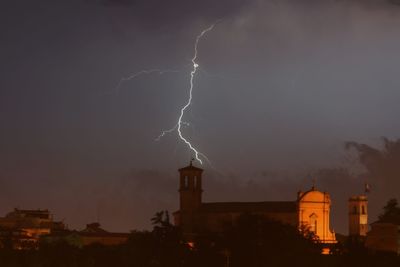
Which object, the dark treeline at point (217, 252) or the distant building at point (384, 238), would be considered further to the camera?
the distant building at point (384, 238)

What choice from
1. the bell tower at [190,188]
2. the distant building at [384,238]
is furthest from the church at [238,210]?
the distant building at [384,238]

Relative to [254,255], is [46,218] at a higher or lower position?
higher

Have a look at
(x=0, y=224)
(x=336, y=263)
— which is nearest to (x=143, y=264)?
(x=336, y=263)

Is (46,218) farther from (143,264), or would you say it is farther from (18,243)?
(143,264)

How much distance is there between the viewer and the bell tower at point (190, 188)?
306ft

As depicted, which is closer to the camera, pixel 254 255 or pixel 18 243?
pixel 254 255

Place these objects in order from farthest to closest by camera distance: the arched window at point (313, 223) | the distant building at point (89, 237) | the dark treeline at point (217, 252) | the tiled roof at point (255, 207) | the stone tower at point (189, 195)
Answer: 1. the stone tower at point (189, 195)
2. the tiled roof at point (255, 207)
3. the arched window at point (313, 223)
4. the distant building at point (89, 237)
5. the dark treeline at point (217, 252)

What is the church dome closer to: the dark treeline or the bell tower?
the bell tower

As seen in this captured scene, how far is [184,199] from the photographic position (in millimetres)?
93438

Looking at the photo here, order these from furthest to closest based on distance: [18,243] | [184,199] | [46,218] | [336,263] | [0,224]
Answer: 1. [46,218]
2. [0,224]
3. [184,199]
4. [18,243]
5. [336,263]

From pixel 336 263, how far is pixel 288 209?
2833cm

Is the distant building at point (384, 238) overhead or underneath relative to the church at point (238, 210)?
underneath

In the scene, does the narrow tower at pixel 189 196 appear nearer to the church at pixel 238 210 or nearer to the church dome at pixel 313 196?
the church at pixel 238 210

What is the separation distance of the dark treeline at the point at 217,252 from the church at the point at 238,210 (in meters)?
16.5
